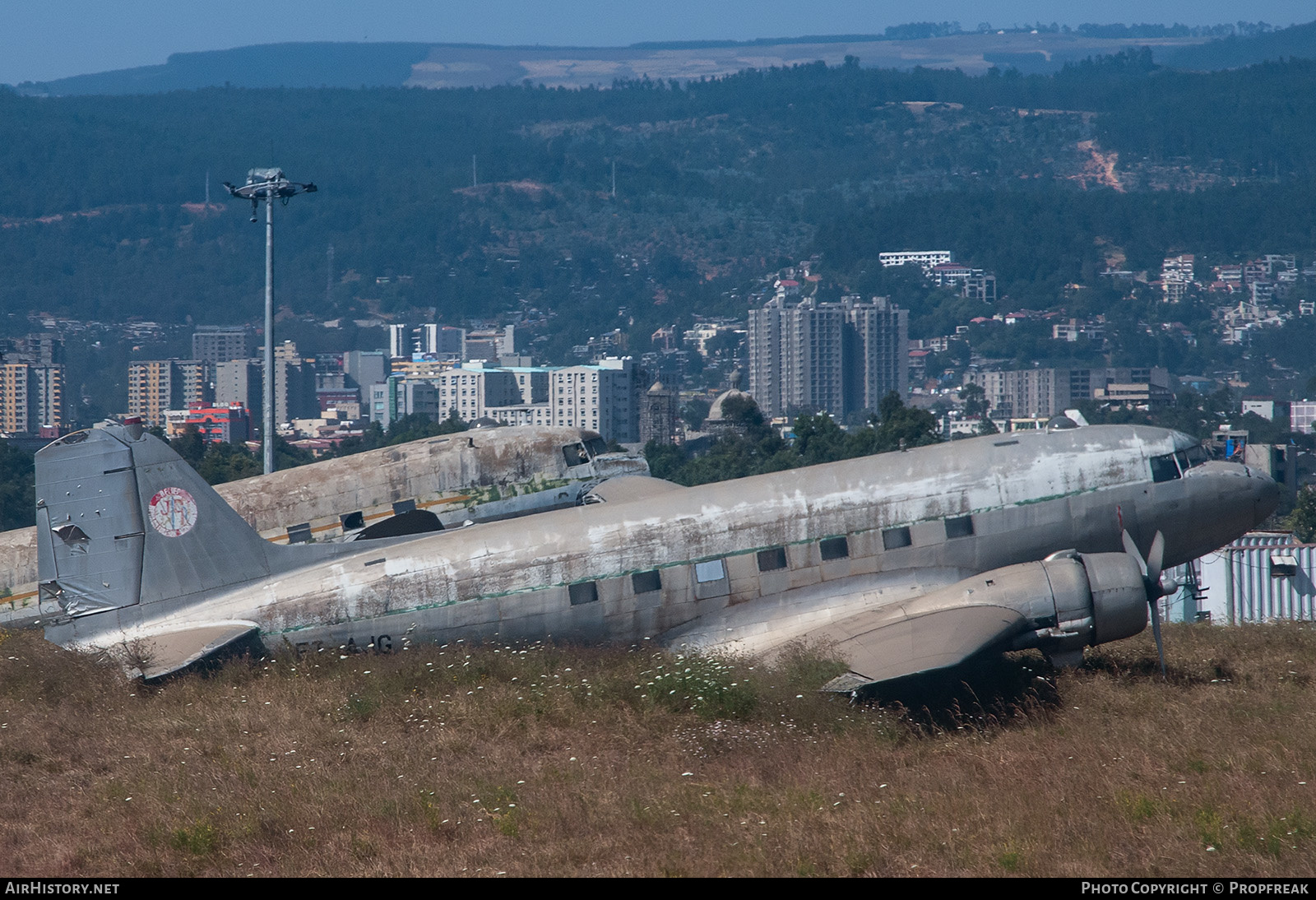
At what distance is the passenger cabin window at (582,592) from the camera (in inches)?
794

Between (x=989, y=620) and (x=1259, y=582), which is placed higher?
(x=989, y=620)

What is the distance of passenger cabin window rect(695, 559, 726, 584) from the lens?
66.7 feet

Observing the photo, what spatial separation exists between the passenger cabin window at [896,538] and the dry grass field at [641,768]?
7.75ft

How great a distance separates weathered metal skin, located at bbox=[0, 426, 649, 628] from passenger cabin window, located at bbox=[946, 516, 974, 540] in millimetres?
11527

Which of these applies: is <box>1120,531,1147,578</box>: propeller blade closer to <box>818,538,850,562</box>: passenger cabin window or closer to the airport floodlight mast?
<box>818,538,850,562</box>: passenger cabin window

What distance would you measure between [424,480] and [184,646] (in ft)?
36.5

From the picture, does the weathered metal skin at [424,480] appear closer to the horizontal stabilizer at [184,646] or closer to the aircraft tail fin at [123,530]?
the aircraft tail fin at [123,530]

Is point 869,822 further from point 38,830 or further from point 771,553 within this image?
point 38,830

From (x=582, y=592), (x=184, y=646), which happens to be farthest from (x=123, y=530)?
(x=582, y=592)

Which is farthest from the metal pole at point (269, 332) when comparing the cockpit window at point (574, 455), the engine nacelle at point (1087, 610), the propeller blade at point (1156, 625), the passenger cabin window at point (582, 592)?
the propeller blade at point (1156, 625)

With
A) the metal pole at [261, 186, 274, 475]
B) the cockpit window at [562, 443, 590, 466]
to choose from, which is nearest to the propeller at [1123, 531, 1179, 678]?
the cockpit window at [562, 443, 590, 466]

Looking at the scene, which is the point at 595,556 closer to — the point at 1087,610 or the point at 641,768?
the point at 641,768

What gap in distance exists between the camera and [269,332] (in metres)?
36.9
